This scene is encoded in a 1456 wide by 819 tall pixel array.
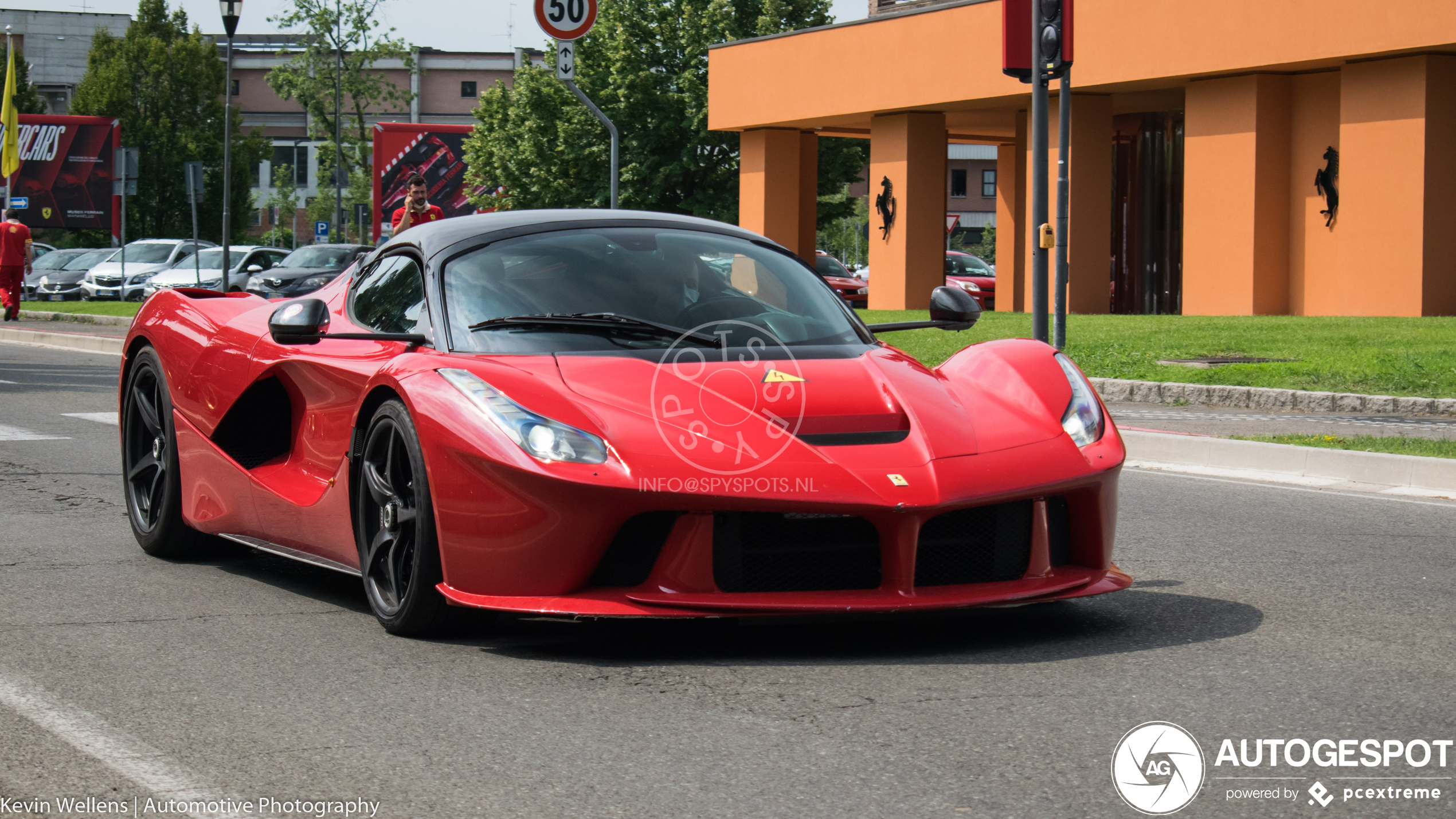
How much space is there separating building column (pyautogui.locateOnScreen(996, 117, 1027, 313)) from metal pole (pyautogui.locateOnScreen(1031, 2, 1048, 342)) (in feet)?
59.0

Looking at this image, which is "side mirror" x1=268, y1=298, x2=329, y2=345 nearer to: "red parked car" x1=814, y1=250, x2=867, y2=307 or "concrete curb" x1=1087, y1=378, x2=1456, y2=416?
"concrete curb" x1=1087, y1=378, x2=1456, y2=416

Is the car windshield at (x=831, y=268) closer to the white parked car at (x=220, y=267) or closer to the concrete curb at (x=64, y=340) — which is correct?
the white parked car at (x=220, y=267)

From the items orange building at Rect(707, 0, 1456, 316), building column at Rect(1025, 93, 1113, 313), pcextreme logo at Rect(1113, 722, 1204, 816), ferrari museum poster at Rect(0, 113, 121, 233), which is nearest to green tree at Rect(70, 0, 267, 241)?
ferrari museum poster at Rect(0, 113, 121, 233)

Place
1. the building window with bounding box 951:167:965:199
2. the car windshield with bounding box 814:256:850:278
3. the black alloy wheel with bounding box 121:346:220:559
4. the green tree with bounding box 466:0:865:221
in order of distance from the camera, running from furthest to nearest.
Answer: the building window with bounding box 951:167:965:199, the green tree with bounding box 466:0:865:221, the car windshield with bounding box 814:256:850:278, the black alloy wheel with bounding box 121:346:220:559

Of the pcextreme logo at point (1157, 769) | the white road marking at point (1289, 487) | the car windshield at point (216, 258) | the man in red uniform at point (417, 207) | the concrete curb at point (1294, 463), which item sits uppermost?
the car windshield at point (216, 258)

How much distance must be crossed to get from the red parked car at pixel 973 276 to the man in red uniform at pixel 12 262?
17.6 m

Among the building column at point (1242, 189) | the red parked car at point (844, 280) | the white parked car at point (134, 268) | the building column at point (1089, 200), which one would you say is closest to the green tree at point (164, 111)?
the white parked car at point (134, 268)

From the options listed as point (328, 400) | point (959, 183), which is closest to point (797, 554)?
point (328, 400)

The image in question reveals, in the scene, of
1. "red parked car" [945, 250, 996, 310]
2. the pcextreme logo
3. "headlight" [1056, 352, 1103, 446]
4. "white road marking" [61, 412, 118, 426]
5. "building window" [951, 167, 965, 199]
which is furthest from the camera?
"building window" [951, 167, 965, 199]

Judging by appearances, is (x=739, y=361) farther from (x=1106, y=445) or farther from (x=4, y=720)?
(x=4, y=720)

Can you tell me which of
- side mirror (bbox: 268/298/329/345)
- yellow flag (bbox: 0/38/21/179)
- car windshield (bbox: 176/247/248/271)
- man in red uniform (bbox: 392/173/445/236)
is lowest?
side mirror (bbox: 268/298/329/345)

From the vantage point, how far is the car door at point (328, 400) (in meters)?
5.46

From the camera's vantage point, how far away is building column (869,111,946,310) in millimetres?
32594

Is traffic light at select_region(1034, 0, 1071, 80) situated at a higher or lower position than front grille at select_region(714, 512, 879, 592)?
higher
